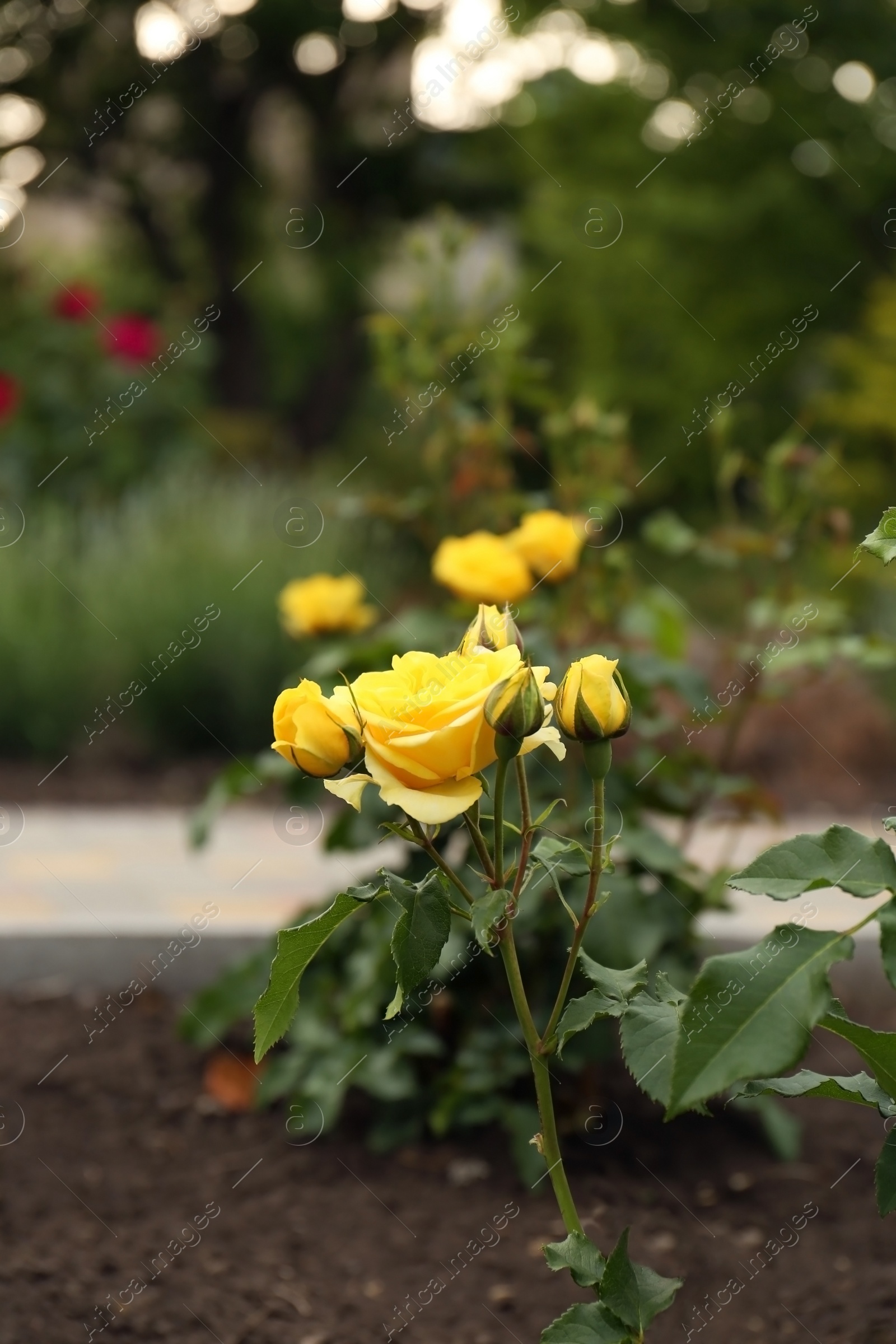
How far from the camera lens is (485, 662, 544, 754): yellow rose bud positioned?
851mm

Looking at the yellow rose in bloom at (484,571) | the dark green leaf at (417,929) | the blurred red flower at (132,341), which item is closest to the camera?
the dark green leaf at (417,929)

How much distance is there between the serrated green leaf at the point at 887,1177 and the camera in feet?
3.13

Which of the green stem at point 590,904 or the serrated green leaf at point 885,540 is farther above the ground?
the serrated green leaf at point 885,540

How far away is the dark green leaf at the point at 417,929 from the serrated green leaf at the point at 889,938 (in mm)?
293

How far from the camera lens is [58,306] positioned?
5.53m

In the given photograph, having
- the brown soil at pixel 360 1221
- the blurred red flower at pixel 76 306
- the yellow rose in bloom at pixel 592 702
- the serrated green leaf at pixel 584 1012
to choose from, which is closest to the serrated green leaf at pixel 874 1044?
the serrated green leaf at pixel 584 1012

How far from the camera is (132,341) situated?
5.38 m

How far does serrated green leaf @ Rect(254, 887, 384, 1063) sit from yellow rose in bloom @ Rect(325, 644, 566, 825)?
0.08 m

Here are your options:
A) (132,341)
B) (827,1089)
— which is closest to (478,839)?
(827,1089)

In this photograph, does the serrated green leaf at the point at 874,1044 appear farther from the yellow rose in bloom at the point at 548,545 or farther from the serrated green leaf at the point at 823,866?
the yellow rose in bloom at the point at 548,545

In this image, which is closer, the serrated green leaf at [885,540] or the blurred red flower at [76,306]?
the serrated green leaf at [885,540]

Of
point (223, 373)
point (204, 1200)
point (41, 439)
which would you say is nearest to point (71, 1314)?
point (204, 1200)

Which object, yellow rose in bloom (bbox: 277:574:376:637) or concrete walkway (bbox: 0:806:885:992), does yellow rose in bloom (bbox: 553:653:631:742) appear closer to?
concrete walkway (bbox: 0:806:885:992)

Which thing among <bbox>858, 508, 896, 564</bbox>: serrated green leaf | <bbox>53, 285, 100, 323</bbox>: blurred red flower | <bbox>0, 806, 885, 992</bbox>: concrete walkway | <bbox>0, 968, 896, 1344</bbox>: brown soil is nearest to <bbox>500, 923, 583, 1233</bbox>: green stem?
<bbox>858, 508, 896, 564</bbox>: serrated green leaf
